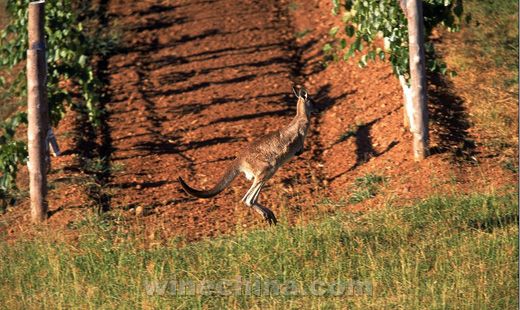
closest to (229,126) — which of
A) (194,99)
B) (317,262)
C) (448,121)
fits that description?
(194,99)

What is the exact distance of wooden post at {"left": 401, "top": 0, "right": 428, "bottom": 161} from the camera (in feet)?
35.1

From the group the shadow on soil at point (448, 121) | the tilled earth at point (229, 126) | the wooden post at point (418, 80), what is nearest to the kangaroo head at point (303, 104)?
the tilled earth at point (229, 126)

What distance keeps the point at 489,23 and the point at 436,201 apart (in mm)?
6497

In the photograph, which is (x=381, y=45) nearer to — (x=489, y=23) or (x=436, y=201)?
(x=489, y=23)

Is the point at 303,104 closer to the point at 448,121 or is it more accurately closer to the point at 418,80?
the point at 418,80

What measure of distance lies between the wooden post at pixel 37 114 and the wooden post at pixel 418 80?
3914 mm

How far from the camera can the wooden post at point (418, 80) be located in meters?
10.7

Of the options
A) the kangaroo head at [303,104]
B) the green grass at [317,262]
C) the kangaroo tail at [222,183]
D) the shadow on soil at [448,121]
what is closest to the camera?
the green grass at [317,262]

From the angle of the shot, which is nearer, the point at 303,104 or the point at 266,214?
the point at 266,214

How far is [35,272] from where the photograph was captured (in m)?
8.54

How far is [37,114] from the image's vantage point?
10.5 meters

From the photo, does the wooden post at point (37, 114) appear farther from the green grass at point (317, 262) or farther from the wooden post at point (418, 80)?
the wooden post at point (418, 80)

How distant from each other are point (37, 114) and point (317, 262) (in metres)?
3.81

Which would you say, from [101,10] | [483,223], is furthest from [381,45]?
[483,223]
